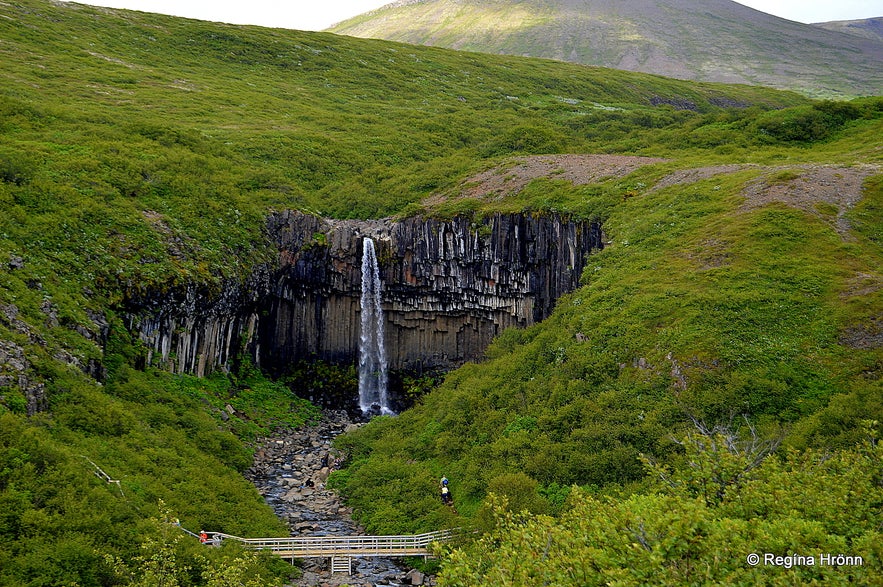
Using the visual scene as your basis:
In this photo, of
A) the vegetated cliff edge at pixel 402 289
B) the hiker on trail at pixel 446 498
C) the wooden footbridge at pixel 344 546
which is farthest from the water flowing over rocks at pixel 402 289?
the wooden footbridge at pixel 344 546

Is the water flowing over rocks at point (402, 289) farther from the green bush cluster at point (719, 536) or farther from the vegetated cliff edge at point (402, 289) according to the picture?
the green bush cluster at point (719, 536)

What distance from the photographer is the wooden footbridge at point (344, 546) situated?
2791 cm

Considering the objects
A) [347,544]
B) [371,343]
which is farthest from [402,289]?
[347,544]

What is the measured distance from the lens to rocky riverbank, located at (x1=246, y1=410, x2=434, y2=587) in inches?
1090

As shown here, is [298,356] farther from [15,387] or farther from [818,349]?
[818,349]

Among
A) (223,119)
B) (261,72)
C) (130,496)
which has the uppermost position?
(261,72)

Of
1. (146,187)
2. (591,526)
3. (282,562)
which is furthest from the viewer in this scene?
(146,187)

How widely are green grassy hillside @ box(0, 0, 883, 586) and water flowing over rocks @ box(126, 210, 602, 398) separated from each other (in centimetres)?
190

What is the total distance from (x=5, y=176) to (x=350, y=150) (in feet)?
125

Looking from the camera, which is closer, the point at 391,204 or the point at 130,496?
the point at 130,496

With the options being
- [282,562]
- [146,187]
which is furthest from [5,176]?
[282,562]

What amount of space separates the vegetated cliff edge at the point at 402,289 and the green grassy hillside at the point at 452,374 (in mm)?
1911

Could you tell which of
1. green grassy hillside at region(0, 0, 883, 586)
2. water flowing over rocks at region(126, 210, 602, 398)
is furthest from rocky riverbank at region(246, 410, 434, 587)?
water flowing over rocks at region(126, 210, 602, 398)

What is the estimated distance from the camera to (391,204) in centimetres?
5653
